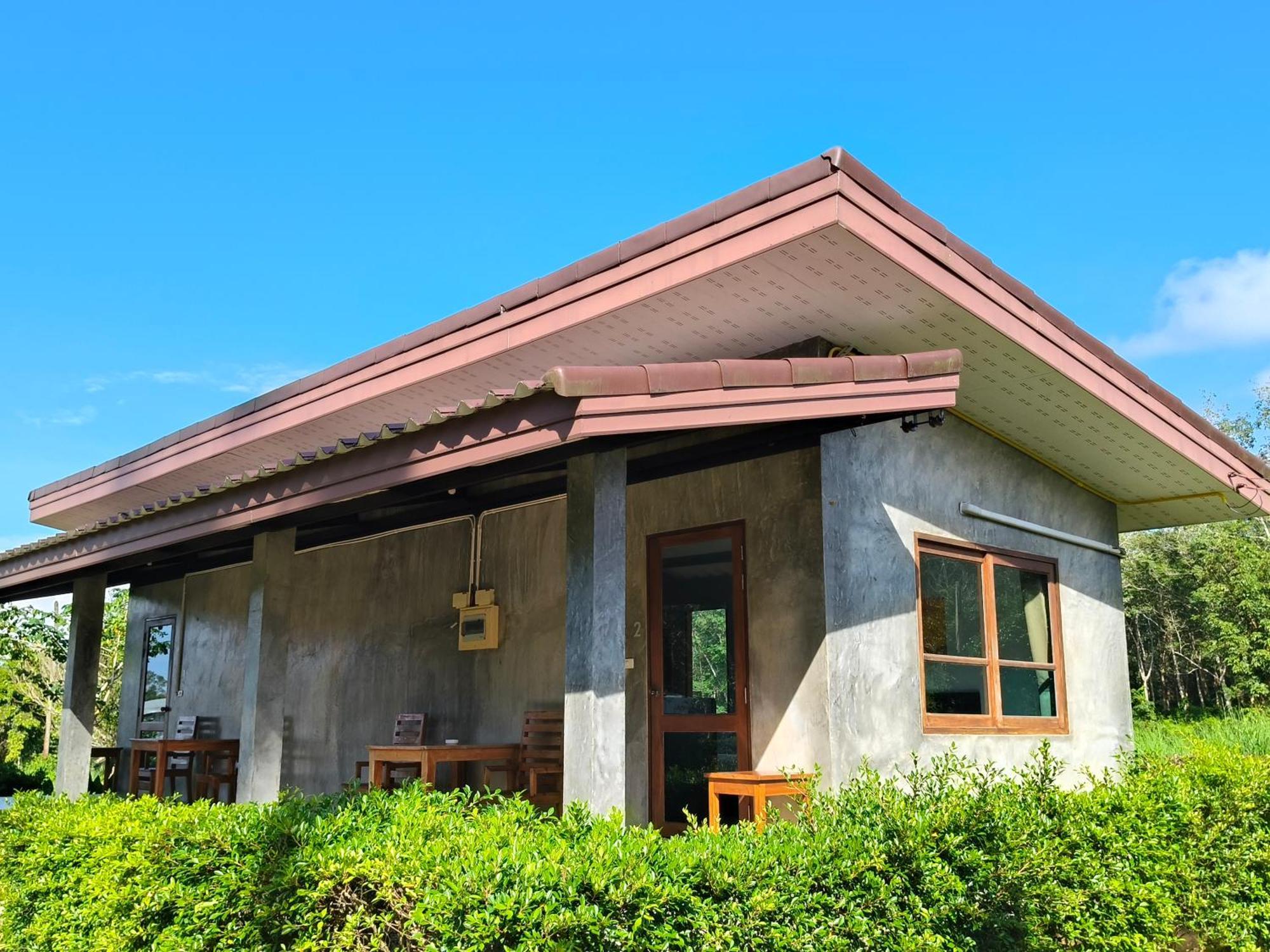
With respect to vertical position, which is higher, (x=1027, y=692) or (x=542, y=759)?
(x=1027, y=692)

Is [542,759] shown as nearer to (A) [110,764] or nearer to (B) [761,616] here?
(B) [761,616]

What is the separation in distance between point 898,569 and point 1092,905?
7.33 feet

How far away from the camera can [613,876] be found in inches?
134

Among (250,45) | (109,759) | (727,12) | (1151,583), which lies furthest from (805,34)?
(1151,583)

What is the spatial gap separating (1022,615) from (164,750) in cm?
756

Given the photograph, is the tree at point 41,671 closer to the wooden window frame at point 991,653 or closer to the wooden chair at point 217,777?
Result: the wooden chair at point 217,777

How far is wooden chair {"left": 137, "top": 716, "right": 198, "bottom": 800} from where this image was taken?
34.8 feet

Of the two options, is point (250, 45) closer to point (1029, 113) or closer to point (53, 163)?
point (53, 163)

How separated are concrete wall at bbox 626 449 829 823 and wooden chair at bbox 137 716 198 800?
5336 mm

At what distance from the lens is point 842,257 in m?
5.68

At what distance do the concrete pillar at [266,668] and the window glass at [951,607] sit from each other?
13.9 feet

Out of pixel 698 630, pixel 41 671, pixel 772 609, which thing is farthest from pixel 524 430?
pixel 41 671

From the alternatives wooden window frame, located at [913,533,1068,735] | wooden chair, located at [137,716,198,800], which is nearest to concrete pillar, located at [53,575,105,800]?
wooden chair, located at [137,716,198,800]

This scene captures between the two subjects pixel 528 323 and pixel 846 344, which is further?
pixel 528 323
